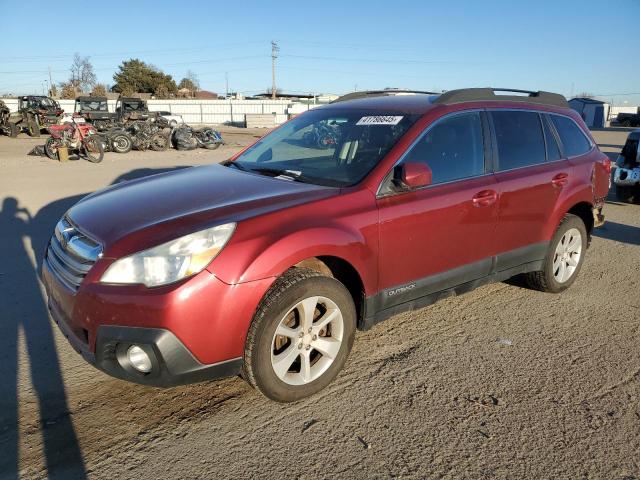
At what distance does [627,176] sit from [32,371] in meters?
9.97

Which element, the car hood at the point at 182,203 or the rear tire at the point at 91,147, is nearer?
the car hood at the point at 182,203

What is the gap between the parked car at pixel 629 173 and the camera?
928cm

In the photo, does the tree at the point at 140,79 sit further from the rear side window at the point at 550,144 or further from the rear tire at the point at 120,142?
the rear side window at the point at 550,144

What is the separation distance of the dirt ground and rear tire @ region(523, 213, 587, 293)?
1.13 ft

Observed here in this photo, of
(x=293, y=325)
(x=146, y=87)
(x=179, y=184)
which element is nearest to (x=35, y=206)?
(x=179, y=184)

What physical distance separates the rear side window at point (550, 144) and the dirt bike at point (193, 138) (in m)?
18.0

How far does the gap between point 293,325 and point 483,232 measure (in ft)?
5.65

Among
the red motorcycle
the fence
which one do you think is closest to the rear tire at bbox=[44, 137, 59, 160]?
the red motorcycle

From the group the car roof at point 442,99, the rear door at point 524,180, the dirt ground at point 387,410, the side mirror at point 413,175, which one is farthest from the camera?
the rear door at point 524,180

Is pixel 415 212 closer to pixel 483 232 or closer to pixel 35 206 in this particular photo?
pixel 483 232

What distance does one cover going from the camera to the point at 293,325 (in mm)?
2965

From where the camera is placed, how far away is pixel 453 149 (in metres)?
3.70

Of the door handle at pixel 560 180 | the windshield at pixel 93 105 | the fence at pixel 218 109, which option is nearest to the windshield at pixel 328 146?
the door handle at pixel 560 180

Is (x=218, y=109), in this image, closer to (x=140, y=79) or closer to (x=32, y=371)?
(x=140, y=79)
